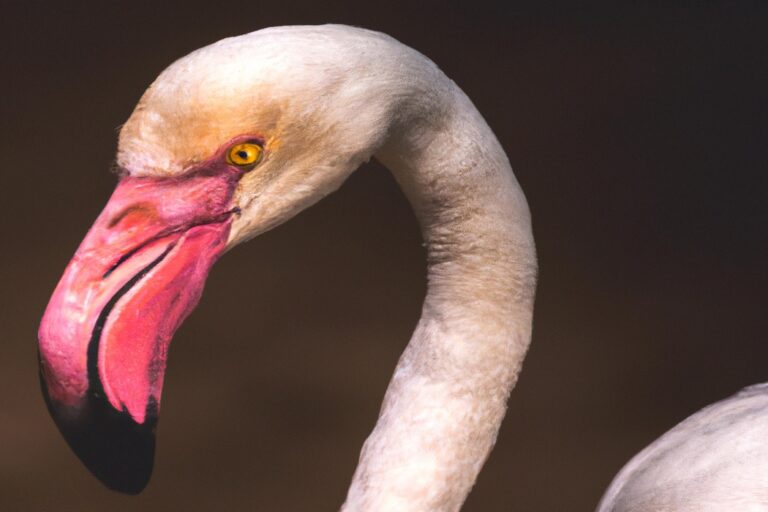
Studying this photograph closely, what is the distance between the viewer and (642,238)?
2844 mm

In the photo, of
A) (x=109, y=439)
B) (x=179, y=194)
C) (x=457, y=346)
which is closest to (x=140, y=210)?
(x=179, y=194)

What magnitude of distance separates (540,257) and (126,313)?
1.87 meters

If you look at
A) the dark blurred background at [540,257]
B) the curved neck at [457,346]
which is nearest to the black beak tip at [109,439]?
the curved neck at [457,346]

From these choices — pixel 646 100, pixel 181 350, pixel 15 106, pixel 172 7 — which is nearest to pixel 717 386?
pixel 646 100

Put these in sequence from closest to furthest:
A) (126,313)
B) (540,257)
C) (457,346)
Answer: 1. (126,313)
2. (457,346)
3. (540,257)

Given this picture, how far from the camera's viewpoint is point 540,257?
114 inches

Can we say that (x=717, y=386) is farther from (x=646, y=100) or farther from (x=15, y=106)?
(x=15, y=106)

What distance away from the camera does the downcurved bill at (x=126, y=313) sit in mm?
1134

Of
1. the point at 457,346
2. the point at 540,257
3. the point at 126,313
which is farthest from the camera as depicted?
the point at 540,257

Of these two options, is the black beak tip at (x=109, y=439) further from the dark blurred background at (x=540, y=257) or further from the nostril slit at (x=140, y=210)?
the dark blurred background at (x=540, y=257)

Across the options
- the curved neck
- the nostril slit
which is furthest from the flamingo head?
the curved neck

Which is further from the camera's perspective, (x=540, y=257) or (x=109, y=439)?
(x=540, y=257)

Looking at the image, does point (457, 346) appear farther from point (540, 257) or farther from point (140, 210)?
point (540, 257)

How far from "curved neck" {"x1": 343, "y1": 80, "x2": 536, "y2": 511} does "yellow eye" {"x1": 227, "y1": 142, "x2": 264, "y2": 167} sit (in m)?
0.23
